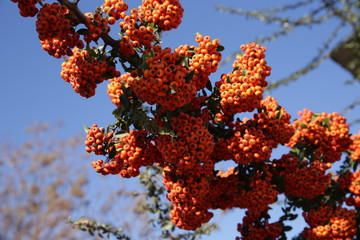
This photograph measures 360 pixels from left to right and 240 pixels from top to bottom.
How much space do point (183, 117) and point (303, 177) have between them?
4.84ft

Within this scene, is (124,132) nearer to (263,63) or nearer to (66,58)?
(66,58)

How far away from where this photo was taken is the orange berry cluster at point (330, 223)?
3.97 meters

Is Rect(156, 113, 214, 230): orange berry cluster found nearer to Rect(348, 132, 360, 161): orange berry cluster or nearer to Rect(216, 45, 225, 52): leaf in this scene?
Rect(216, 45, 225, 52): leaf

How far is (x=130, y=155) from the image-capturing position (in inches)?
127

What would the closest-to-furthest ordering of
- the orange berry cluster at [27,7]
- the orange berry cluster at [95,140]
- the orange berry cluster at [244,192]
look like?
the orange berry cluster at [27,7], the orange berry cluster at [95,140], the orange berry cluster at [244,192]

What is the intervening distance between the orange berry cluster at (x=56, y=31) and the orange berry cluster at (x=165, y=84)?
0.61 m

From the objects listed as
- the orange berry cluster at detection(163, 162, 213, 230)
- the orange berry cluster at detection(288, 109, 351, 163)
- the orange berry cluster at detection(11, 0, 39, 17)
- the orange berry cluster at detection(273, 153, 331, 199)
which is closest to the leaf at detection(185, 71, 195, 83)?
the orange berry cluster at detection(163, 162, 213, 230)

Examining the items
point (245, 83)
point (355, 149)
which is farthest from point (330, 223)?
point (245, 83)

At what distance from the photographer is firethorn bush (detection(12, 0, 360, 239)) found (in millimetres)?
2879

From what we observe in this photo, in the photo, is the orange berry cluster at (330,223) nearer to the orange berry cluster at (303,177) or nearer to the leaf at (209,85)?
the orange berry cluster at (303,177)

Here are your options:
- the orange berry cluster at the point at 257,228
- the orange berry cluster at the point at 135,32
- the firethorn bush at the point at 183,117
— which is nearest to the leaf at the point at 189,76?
the firethorn bush at the point at 183,117

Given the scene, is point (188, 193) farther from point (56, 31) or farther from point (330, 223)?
point (330, 223)

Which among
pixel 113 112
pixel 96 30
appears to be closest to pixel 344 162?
pixel 113 112

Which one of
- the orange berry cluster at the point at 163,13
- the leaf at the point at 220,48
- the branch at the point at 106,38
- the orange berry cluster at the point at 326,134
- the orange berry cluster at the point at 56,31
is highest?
the orange berry cluster at the point at 326,134
